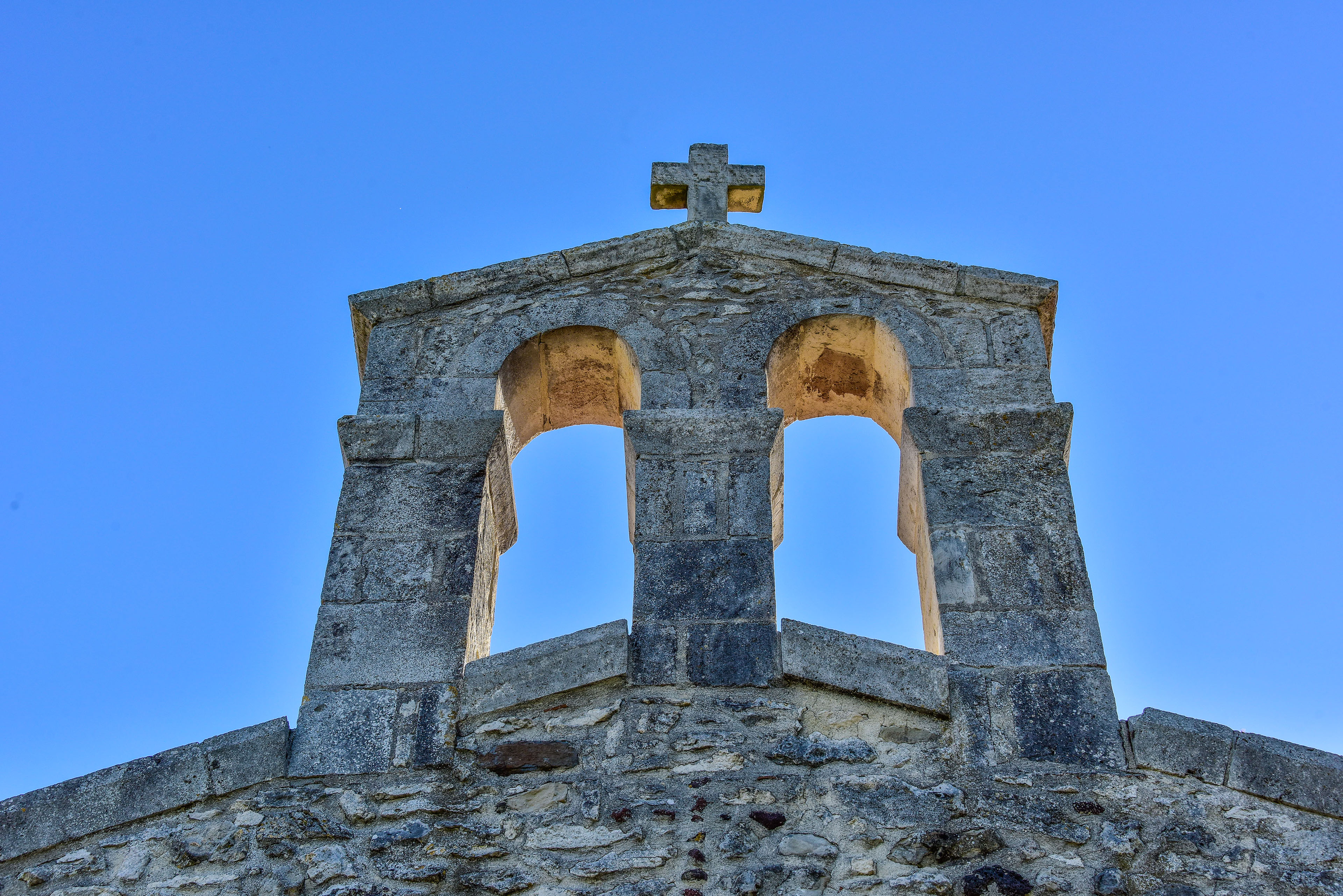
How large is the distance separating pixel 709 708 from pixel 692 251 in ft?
8.03

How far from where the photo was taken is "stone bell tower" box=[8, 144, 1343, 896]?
3781 millimetres

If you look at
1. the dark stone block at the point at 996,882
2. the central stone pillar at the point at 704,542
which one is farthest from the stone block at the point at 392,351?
the dark stone block at the point at 996,882

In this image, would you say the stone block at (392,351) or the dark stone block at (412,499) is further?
the stone block at (392,351)

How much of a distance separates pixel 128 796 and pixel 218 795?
29 centimetres

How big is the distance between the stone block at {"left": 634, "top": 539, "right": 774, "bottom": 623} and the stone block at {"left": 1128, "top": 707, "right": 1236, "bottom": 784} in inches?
50.3

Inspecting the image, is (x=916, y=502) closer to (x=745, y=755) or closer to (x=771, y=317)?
(x=771, y=317)

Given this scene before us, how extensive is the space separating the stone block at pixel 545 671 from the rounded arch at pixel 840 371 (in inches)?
58.8

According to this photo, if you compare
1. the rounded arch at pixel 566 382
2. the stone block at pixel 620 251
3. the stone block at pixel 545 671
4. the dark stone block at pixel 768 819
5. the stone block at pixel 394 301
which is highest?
the stone block at pixel 620 251

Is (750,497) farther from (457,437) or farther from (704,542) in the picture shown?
(457,437)

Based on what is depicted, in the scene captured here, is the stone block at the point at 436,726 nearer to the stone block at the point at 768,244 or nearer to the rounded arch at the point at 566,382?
the rounded arch at the point at 566,382

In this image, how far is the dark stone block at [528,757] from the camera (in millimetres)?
4078

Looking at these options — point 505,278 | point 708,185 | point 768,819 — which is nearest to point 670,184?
point 708,185

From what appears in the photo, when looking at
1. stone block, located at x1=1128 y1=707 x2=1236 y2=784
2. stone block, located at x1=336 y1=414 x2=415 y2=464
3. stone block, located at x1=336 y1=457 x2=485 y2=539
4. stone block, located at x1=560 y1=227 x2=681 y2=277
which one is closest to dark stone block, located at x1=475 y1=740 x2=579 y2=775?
stone block, located at x1=336 y1=457 x2=485 y2=539

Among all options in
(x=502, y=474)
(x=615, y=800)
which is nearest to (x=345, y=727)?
(x=615, y=800)
